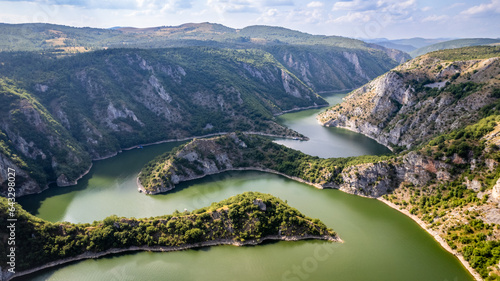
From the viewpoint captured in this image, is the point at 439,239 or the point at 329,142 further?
the point at 329,142

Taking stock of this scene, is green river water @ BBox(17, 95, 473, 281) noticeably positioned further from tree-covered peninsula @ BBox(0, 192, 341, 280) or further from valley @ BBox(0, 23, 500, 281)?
tree-covered peninsula @ BBox(0, 192, 341, 280)

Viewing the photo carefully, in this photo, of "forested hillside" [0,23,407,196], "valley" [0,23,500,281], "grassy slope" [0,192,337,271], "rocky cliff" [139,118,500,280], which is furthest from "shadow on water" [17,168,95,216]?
"rocky cliff" [139,118,500,280]

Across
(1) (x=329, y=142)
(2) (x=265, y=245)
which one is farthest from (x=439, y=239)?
(1) (x=329, y=142)

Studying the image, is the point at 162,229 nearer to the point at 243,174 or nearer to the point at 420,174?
the point at 243,174

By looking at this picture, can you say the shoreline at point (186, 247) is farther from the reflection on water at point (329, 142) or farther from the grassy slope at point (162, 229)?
the reflection on water at point (329, 142)

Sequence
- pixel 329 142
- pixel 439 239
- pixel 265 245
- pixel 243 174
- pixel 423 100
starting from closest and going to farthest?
pixel 439 239 < pixel 265 245 < pixel 243 174 < pixel 423 100 < pixel 329 142

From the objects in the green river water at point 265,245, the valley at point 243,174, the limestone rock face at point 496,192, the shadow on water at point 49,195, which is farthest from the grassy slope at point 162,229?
the limestone rock face at point 496,192

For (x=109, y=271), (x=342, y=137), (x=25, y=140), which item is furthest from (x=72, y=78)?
(x=342, y=137)
